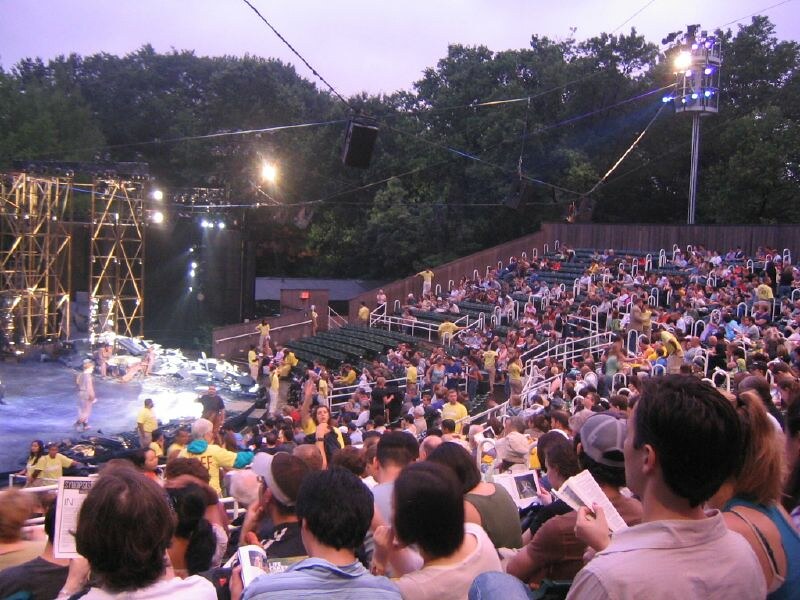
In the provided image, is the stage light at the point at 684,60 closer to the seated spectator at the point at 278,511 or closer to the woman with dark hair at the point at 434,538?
the seated spectator at the point at 278,511

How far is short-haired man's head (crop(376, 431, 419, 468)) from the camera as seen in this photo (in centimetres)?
423

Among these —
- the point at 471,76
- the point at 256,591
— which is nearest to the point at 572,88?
the point at 471,76

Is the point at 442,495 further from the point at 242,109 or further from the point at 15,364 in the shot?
the point at 242,109

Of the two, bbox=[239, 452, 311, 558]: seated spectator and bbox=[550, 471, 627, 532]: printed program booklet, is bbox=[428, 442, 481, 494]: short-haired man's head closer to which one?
bbox=[239, 452, 311, 558]: seated spectator

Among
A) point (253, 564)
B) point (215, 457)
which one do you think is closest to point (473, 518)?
point (253, 564)

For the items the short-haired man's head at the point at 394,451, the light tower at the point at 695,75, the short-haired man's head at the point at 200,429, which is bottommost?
the short-haired man's head at the point at 200,429

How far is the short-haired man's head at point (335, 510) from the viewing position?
8.34ft

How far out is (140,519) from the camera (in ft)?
7.59

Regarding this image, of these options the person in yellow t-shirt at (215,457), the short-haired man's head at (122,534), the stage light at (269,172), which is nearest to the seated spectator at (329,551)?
the short-haired man's head at (122,534)

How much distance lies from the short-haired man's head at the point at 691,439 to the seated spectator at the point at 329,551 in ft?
3.01

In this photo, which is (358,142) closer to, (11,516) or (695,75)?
(11,516)

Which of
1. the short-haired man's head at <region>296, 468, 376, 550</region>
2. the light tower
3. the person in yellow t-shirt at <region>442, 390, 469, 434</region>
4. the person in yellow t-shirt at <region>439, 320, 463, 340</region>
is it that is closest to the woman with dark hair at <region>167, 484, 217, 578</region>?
the short-haired man's head at <region>296, 468, 376, 550</region>

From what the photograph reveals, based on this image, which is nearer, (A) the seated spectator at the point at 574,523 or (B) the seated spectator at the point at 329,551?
(B) the seated spectator at the point at 329,551

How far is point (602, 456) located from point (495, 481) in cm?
162
